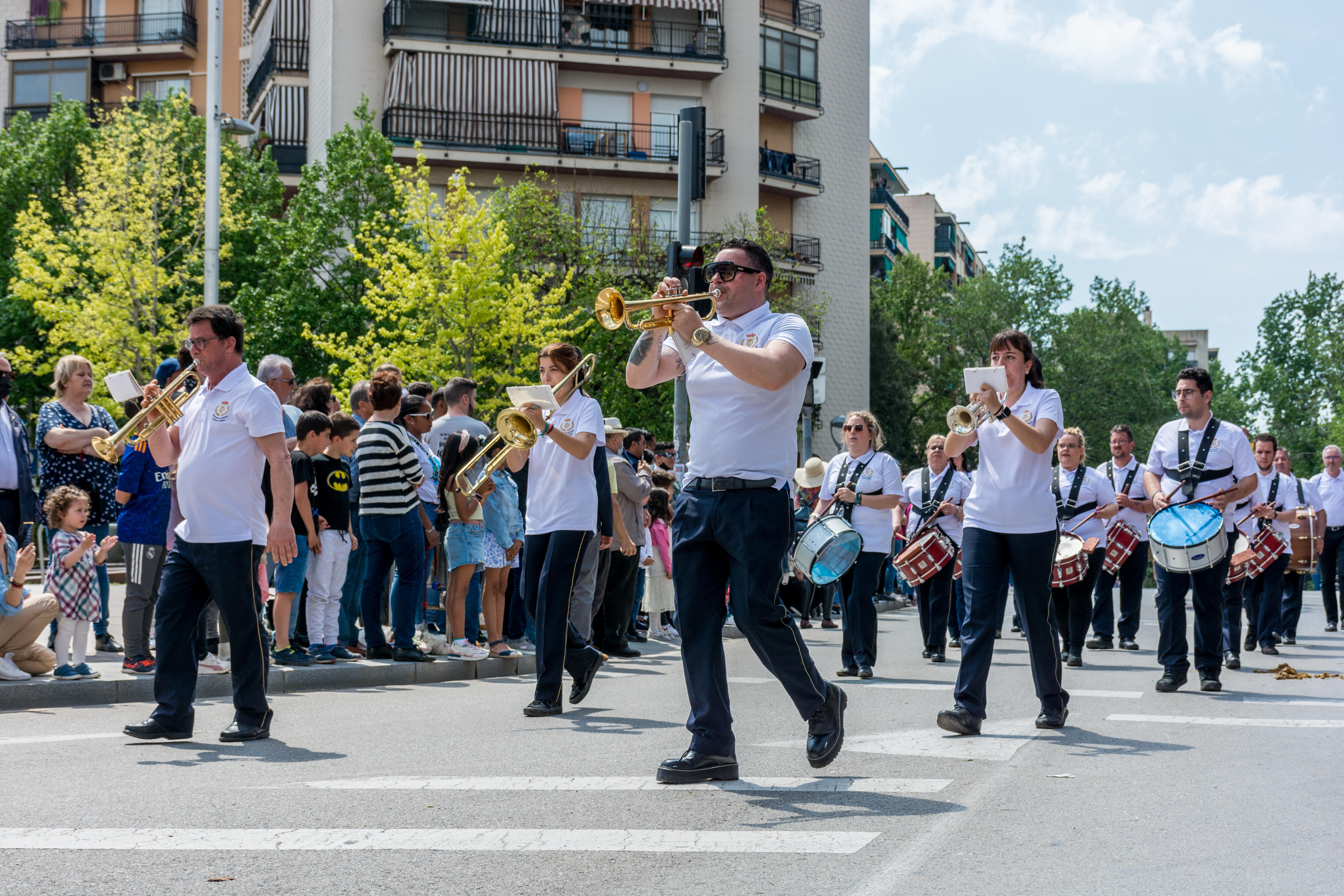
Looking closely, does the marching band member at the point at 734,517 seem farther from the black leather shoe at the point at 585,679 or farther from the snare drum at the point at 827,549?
the snare drum at the point at 827,549

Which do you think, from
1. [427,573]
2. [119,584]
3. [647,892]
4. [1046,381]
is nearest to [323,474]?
[427,573]

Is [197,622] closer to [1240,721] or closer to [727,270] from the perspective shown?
[727,270]

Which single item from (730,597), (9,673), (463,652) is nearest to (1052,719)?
(730,597)

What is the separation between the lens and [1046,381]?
76.9 meters

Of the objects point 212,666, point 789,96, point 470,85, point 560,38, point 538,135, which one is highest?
point 560,38

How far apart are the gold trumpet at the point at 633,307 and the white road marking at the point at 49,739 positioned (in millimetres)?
3618

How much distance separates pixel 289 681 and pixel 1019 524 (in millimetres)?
5227

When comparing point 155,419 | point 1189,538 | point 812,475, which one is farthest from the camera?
point 812,475

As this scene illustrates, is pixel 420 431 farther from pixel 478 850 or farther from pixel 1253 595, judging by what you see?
pixel 1253 595

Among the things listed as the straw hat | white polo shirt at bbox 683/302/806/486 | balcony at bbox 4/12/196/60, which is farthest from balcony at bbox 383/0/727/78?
white polo shirt at bbox 683/302/806/486

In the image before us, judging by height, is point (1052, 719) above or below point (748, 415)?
below

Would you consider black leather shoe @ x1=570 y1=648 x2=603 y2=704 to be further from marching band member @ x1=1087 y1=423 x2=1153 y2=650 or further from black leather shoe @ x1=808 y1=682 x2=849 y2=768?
marching band member @ x1=1087 y1=423 x2=1153 y2=650

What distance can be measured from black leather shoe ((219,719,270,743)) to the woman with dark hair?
1.66 meters

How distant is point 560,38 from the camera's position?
44.1 meters
